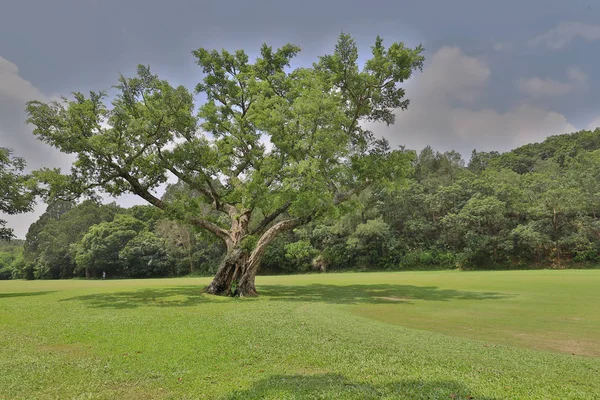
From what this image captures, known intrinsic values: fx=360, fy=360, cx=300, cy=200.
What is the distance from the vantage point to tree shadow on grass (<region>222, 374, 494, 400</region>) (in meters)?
4.57

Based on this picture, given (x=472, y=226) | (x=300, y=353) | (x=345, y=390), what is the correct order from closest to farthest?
(x=345, y=390), (x=300, y=353), (x=472, y=226)

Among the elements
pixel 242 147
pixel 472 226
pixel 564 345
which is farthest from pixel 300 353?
pixel 472 226

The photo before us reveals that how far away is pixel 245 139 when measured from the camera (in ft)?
66.0

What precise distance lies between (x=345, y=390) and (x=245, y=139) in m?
16.8

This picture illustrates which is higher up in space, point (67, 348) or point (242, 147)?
point (242, 147)

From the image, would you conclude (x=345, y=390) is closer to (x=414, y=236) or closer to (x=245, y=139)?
(x=245, y=139)

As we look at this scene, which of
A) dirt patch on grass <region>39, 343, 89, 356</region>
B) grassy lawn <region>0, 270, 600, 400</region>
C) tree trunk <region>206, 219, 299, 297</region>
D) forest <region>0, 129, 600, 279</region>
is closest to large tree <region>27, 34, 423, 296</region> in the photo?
tree trunk <region>206, 219, 299, 297</region>

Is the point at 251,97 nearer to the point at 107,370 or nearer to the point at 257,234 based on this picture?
the point at 257,234

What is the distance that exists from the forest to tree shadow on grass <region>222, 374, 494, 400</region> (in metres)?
33.1

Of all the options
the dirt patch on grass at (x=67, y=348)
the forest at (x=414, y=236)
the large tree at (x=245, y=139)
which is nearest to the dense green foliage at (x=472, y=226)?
the forest at (x=414, y=236)

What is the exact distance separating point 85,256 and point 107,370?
60486 millimetres

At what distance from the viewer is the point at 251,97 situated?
71.1 ft

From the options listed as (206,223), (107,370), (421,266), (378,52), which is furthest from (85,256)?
(107,370)

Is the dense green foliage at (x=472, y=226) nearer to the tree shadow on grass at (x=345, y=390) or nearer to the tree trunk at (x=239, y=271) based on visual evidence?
the tree trunk at (x=239, y=271)
